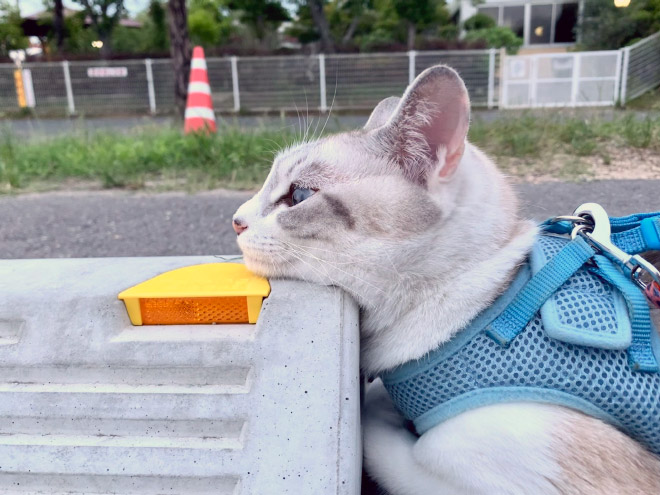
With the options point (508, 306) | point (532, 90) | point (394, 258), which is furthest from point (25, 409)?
point (532, 90)

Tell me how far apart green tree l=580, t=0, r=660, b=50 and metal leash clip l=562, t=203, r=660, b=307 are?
15009mm

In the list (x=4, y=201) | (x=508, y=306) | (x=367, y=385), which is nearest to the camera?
(x=508, y=306)

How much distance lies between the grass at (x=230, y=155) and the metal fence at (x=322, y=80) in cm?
677

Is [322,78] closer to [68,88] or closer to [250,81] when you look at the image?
[250,81]

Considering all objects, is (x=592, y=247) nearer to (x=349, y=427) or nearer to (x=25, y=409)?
(x=349, y=427)

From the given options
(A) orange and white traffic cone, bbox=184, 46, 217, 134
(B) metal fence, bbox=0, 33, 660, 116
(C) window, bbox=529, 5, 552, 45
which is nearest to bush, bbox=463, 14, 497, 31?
(C) window, bbox=529, 5, 552, 45

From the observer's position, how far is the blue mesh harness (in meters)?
1.01

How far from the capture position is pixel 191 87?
6465mm

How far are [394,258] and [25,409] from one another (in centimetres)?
78

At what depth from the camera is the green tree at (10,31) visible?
1998 cm

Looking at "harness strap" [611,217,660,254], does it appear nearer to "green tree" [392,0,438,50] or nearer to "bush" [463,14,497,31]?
"green tree" [392,0,438,50]

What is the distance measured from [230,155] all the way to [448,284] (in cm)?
345

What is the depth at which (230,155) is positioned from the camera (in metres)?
4.34

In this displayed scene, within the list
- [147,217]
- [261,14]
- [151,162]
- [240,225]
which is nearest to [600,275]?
[240,225]
